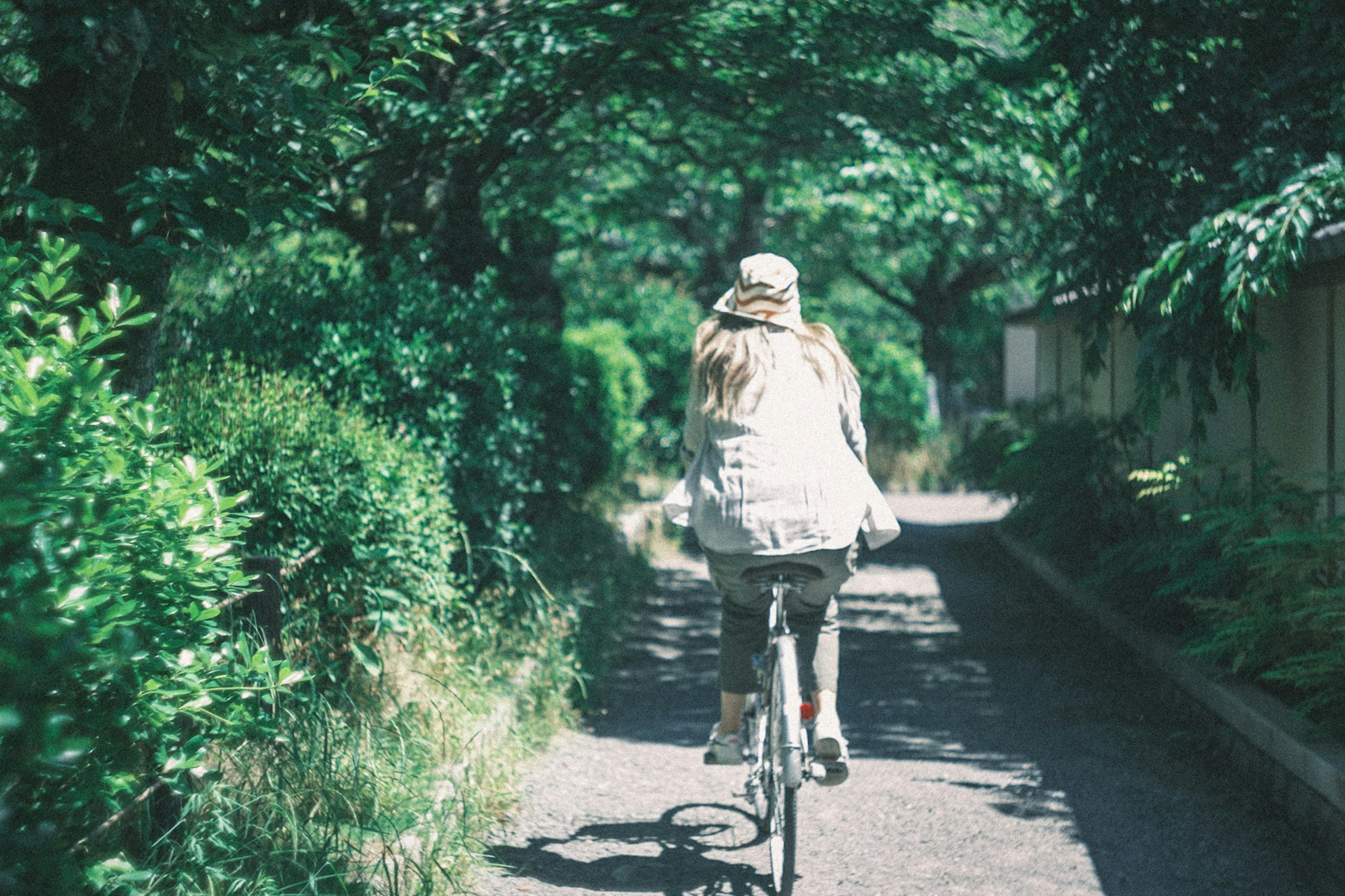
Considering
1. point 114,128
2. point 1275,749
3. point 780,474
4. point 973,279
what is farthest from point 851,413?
point 973,279

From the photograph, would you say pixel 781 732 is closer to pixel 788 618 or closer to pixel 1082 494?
pixel 788 618

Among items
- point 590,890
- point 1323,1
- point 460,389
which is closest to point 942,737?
point 590,890

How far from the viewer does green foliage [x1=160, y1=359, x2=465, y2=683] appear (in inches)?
178

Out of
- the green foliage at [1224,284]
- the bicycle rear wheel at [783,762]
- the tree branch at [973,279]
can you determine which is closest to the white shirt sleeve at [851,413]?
the bicycle rear wheel at [783,762]

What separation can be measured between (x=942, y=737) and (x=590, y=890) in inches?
97.5

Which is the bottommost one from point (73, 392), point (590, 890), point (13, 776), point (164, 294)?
point (590, 890)

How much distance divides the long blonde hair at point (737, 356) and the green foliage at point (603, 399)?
467cm

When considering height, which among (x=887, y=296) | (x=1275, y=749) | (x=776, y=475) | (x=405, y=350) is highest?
(x=887, y=296)

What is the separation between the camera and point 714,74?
7.89m

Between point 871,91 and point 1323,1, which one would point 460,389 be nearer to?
point 871,91

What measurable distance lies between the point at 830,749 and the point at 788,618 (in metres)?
0.47

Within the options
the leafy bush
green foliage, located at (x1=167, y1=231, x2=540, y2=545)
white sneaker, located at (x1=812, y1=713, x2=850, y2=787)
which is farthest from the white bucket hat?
the leafy bush

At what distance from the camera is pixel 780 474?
3967 millimetres

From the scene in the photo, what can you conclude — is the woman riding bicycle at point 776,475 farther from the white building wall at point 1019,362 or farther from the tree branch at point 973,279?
the white building wall at point 1019,362
